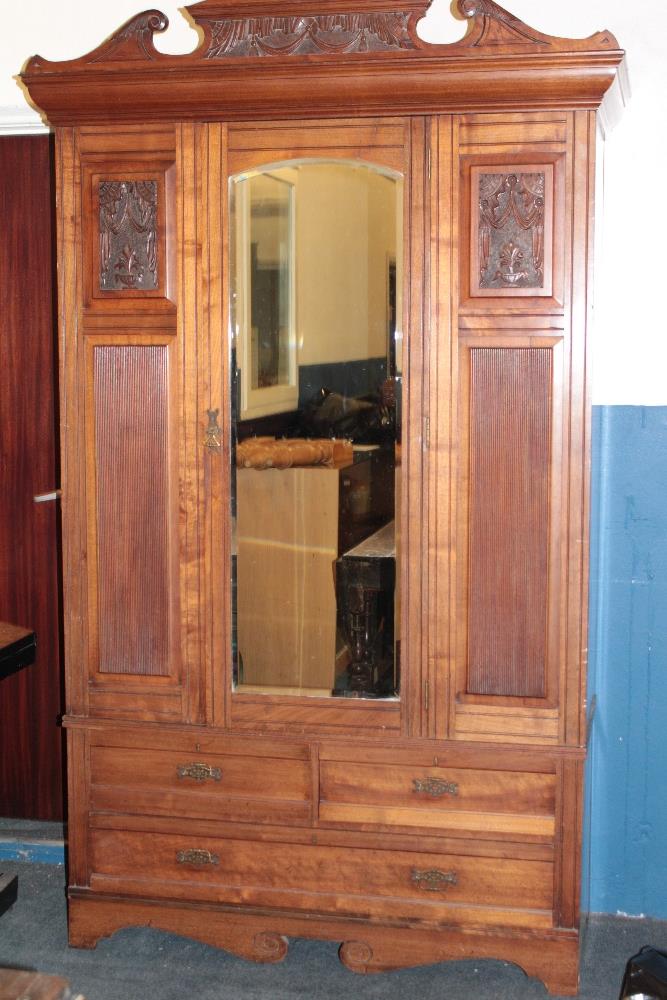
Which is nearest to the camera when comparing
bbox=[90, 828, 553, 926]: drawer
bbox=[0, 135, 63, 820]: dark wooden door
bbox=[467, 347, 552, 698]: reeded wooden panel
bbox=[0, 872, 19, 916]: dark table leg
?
bbox=[467, 347, 552, 698]: reeded wooden panel

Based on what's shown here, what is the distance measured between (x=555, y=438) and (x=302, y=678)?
782 mm

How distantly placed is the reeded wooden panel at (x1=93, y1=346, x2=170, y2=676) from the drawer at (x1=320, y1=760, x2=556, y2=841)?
0.50m

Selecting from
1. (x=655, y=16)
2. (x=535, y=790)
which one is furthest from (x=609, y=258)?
(x=535, y=790)

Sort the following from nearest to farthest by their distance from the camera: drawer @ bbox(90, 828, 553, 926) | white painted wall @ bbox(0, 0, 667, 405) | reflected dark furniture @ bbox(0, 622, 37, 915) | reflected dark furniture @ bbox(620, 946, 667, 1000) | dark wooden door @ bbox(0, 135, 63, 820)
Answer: reflected dark furniture @ bbox(620, 946, 667, 1000), reflected dark furniture @ bbox(0, 622, 37, 915), drawer @ bbox(90, 828, 553, 926), white painted wall @ bbox(0, 0, 667, 405), dark wooden door @ bbox(0, 135, 63, 820)

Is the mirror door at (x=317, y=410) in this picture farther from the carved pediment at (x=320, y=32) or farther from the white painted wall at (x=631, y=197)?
the white painted wall at (x=631, y=197)

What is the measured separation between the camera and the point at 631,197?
9.21ft

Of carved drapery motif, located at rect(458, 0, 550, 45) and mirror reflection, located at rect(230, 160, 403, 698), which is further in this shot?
mirror reflection, located at rect(230, 160, 403, 698)

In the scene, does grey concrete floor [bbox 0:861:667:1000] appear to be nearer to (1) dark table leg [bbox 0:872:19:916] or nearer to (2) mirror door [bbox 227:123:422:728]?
(1) dark table leg [bbox 0:872:19:916]

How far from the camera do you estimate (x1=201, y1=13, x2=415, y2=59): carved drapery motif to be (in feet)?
7.88

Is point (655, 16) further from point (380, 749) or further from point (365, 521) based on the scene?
point (380, 749)

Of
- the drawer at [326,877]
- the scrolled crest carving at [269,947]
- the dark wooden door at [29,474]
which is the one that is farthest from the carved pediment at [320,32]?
the scrolled crest carving at [269,947]

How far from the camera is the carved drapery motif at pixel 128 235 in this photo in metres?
2.53

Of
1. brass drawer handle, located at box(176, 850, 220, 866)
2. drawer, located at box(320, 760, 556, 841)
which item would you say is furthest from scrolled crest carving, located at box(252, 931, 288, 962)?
drawer, located at box(320, 760, 556, 841)

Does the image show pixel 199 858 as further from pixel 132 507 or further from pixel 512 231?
pixel 512 231
